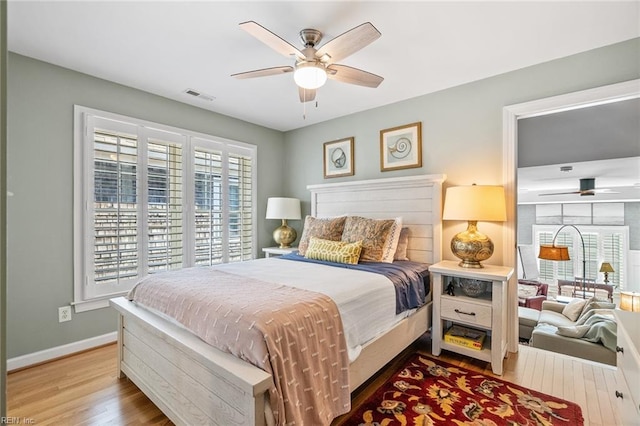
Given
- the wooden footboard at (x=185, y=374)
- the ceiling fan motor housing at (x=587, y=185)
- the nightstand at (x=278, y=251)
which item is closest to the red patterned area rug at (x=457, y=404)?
the wooden footboard at (x=185, y=374)

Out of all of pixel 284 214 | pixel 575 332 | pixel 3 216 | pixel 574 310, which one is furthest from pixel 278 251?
pixel 574 310

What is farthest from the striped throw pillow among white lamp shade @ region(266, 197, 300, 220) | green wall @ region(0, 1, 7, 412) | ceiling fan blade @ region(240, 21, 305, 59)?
green wall @ region(0, 1, 7, 412)

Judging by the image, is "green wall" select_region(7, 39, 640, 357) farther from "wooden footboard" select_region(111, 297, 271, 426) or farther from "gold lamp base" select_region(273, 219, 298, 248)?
"gold lamp base" select_region(273, 219, 298, 248)

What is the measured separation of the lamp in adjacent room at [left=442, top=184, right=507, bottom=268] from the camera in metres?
2.41

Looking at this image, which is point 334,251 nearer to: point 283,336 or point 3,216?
point 283,336

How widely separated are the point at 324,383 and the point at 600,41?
9.98ft

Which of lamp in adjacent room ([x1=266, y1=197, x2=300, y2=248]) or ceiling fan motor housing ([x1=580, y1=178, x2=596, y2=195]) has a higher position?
ceiling fan motor housing ([x1=580, y1=178, x2=596, y2=195])

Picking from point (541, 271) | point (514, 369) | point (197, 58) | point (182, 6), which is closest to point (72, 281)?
point (197, 58)

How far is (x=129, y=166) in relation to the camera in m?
2.92

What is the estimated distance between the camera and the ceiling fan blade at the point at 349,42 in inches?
64.0

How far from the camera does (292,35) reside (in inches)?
82.9

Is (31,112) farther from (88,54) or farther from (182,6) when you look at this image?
(182,6)

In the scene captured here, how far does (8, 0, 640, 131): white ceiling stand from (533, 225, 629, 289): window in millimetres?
7606

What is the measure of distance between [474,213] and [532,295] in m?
5.82
